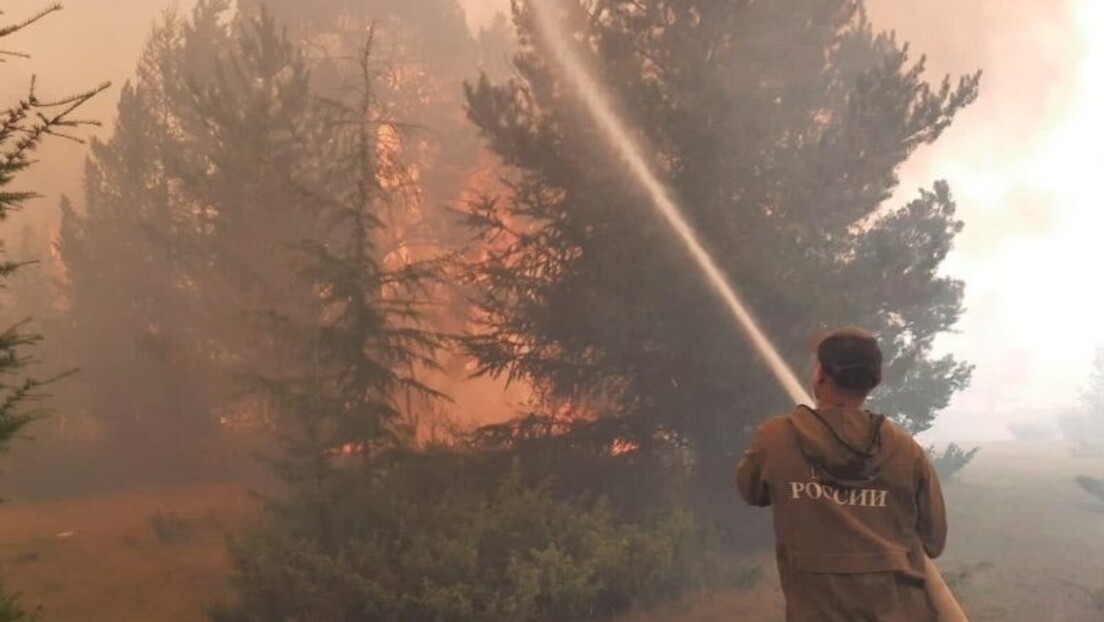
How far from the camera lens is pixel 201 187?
1788 cm

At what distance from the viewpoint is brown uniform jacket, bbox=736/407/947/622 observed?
2.77 m

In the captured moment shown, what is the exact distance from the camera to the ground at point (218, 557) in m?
9.05

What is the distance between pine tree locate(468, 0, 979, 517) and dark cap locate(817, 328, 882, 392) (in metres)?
7.84

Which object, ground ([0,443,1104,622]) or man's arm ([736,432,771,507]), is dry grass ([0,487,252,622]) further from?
man's arm ([736,432,771,507])

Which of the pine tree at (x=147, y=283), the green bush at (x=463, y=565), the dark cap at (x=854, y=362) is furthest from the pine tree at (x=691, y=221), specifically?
the pine tree at (x=147, y=283)

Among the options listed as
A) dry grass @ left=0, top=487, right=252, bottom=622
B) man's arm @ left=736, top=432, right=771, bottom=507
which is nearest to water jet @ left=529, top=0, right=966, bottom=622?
dry grass @ left=0, top=487, right=252, bottom=622

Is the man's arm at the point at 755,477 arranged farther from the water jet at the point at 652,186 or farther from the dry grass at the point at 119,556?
the dry grass at the point at 119,556

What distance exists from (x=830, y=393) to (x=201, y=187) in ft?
57.0

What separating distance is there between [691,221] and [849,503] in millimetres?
8652

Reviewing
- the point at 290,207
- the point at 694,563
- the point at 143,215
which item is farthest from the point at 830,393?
the point at 143,215

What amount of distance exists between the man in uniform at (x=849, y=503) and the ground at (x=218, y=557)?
569 centimetres

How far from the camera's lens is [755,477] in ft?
9.66

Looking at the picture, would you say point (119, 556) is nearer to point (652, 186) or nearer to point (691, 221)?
point (652, 186)

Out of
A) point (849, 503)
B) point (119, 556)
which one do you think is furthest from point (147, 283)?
point (849, 503)
